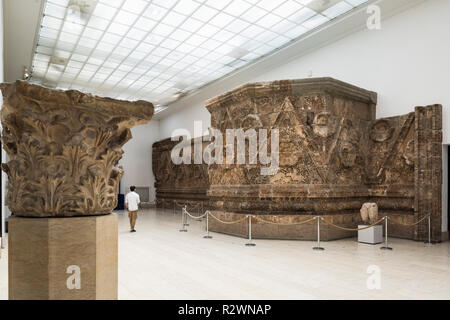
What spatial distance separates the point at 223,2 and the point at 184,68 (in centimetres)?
524

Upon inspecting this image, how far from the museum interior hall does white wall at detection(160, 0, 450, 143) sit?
41 mm

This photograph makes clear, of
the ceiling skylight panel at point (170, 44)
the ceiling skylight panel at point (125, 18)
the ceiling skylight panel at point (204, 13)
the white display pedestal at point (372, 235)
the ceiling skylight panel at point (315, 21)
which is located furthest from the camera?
the ceiling skylight panel at point (170, 44)

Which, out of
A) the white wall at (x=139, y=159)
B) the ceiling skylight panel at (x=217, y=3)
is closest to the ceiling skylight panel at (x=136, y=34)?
the ceiling skylight panel at (x=217, y=3)

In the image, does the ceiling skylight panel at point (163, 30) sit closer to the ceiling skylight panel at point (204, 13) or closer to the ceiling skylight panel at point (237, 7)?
the ceiling skylight panel at point (204, 13)

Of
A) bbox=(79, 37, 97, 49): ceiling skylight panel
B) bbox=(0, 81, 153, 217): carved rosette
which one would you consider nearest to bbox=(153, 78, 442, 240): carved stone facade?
bbox=(79, 37, 97, 49): ceiling skylight panel

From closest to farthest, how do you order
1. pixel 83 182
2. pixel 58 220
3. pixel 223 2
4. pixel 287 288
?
pixel 58 220 < pixel 83 182 < pixel 287 288 < pixel 223 2

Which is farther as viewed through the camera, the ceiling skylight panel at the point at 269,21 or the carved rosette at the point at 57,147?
the ceiling skylight panel at the point at 269,21

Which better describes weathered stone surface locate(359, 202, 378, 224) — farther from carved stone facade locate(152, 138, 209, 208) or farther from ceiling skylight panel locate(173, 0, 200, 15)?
carved stone facade locate(152, 138, 209, 208)

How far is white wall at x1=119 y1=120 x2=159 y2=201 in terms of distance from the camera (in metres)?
21.9

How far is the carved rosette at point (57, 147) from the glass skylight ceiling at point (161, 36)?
28.7ft

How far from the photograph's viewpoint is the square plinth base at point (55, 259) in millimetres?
1899

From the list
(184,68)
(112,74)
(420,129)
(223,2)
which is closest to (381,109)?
(420,129)

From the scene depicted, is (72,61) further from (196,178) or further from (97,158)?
(97,158)

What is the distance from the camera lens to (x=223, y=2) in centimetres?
970
